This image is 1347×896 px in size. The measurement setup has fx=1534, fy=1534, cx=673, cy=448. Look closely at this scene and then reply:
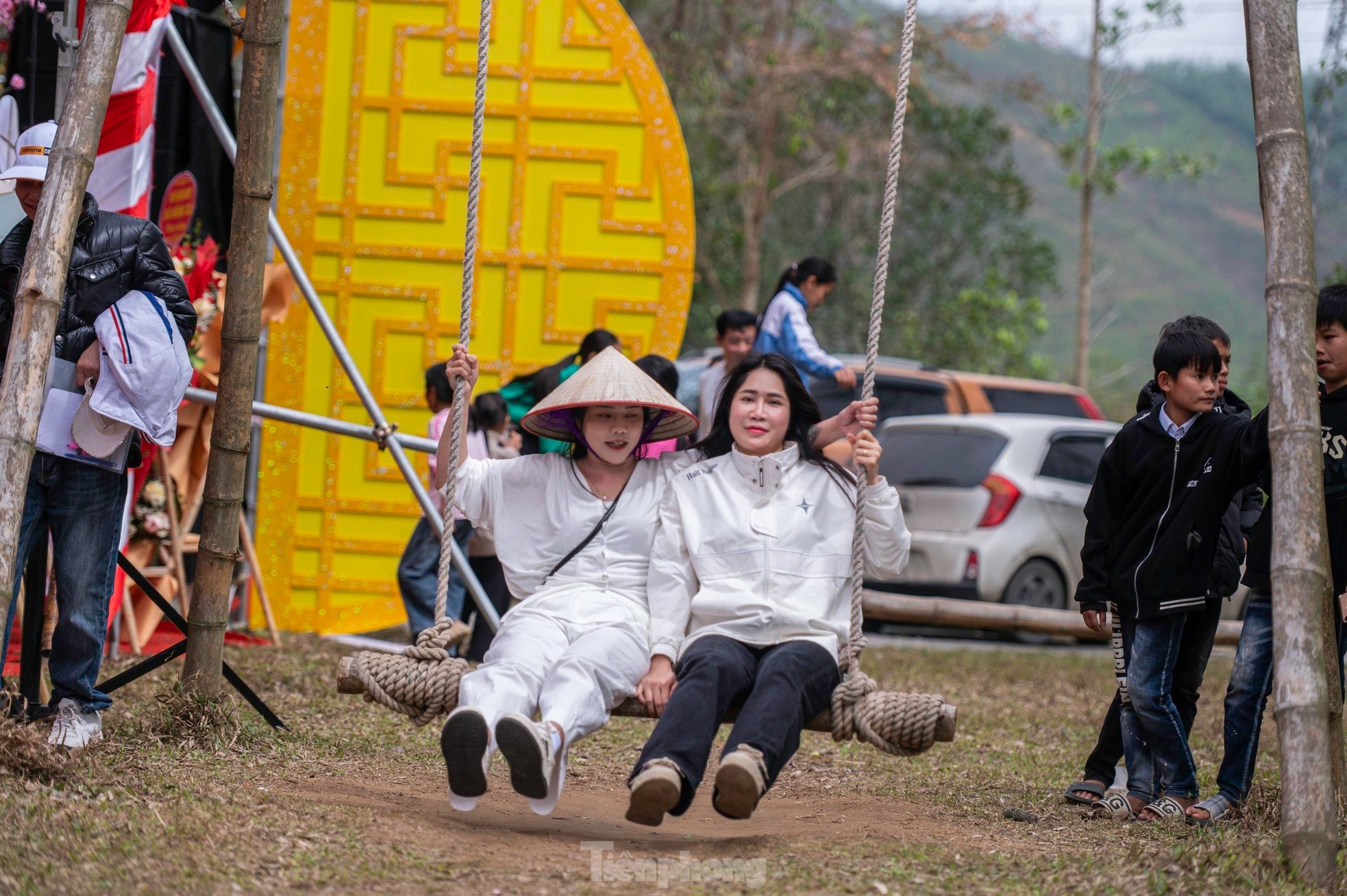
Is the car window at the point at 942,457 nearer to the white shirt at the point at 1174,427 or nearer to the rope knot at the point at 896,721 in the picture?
the white shirt at the point at 1174,427

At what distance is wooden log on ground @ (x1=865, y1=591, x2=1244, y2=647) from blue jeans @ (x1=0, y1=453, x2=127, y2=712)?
5204 millimetres

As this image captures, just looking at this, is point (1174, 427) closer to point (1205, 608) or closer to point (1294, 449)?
point (1205, 608)

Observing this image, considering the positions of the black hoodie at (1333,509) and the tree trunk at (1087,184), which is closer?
the black hoodie at (1333,509)

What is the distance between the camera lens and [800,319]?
7.49 metres

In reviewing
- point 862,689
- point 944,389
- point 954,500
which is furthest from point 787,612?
point 944,389

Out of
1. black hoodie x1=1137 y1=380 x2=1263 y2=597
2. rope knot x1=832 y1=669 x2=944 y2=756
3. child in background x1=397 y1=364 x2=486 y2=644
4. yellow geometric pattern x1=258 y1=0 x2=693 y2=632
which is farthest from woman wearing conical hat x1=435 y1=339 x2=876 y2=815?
yellow geometric pattern x1=258 y1=0 x2=693 y2=632

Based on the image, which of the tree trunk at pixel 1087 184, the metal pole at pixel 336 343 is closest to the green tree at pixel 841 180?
the tree trunk at pixel 1087 184

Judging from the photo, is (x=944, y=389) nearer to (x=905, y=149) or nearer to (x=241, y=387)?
(x=241, y=387)

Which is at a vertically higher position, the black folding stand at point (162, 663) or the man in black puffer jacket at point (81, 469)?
the man in black puffer jacket at point (81, 469)

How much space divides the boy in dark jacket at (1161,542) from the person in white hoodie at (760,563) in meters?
0.78

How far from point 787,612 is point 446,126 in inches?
182

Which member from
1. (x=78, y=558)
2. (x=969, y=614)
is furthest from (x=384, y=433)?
(x=969, y=614)

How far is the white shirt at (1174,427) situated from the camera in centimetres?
444

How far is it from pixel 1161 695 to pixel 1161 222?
59.4m
